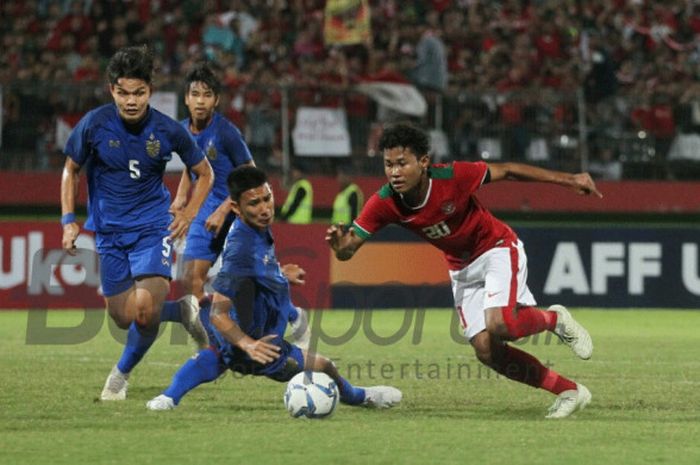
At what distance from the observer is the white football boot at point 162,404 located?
861cm

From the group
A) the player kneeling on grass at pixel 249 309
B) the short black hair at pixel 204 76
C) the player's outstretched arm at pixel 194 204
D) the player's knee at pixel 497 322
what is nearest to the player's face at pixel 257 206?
the player kneeling on grass at pixel 249 309

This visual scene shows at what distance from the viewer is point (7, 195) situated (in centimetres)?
1836

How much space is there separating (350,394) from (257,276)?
2.99ft

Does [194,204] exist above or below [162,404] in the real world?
above

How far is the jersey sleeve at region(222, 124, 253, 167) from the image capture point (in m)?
11.2

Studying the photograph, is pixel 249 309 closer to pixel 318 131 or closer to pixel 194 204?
pixel 194 204

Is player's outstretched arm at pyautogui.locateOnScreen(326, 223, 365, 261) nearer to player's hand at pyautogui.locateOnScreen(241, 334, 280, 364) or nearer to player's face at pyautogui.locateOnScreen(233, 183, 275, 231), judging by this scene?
player's face at pyautogui.locateOnScreen(233, 183, 275, 231)

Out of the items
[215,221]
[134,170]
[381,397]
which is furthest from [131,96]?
[381,397]

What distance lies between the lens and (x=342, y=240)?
28.0ft

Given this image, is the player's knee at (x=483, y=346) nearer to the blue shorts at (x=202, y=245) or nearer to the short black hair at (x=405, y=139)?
the short black hair at (x=405, y=139)

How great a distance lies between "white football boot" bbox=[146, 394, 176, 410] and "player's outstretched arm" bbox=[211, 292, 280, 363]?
0.60 m

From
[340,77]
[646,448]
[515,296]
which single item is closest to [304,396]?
[515,296]

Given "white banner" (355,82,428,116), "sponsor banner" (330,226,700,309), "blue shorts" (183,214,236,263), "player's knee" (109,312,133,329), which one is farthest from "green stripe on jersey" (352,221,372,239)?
"white banner" (355,82,428,116)

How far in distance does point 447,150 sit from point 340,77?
81.8 inches
